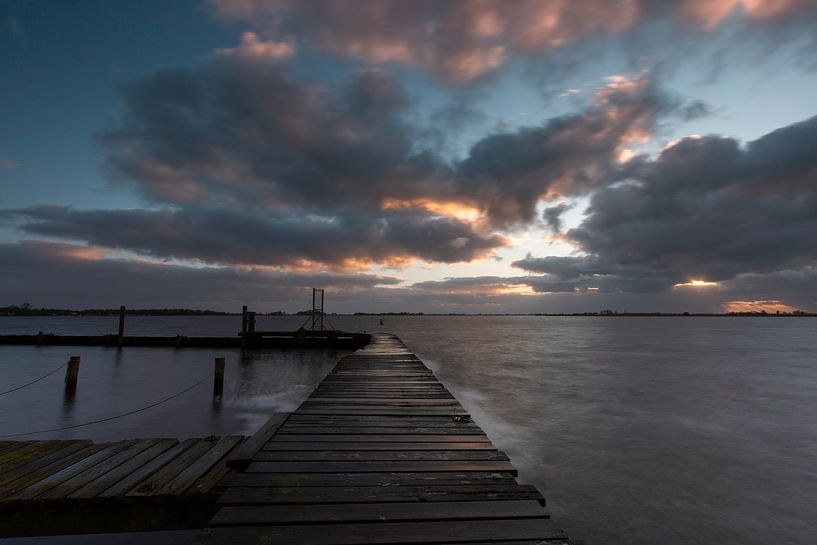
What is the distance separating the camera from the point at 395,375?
39.4 ft

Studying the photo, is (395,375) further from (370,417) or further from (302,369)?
(302,369)

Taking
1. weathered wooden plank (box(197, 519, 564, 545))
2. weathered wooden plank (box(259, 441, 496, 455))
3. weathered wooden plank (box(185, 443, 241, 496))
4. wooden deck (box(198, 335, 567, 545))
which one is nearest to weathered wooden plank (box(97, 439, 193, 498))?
weathered wooden plank (box(185, 443, 241, 496))

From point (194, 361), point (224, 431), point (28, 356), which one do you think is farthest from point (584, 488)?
point (28, 356)

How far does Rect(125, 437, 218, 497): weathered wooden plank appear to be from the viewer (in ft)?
15.5

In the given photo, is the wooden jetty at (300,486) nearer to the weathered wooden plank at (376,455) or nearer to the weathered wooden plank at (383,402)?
the weathered wooden plank at (376,455)

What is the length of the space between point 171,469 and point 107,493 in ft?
2.39

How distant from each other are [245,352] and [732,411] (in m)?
33.7

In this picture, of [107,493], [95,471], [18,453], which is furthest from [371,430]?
[18,453]

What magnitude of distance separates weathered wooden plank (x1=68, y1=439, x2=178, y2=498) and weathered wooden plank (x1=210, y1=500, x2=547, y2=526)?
97.2 inches

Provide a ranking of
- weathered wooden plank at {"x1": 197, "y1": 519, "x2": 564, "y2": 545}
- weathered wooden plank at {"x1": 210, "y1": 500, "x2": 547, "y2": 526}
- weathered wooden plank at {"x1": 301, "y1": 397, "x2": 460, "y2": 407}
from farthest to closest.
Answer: weathered wooden plank at {"x1": 301, "y1": 397, "x2": 460, "y2": 407}, weathered wooden plank at {"x1": 210, "y1": 500, "x2": 547, "y2": 526}, weathered wooden plank at {"x1": 197, "y1": 519, "x2": 564, "y2": 545}

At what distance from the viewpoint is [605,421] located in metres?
15.7

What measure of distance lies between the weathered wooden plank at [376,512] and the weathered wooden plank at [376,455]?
1.11 m

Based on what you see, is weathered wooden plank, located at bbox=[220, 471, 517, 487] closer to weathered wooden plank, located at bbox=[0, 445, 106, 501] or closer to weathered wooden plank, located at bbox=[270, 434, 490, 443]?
weathered wooden plank, located at bbox=[270, 434, 490, 443]

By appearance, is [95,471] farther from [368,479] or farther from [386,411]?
[386,411]
